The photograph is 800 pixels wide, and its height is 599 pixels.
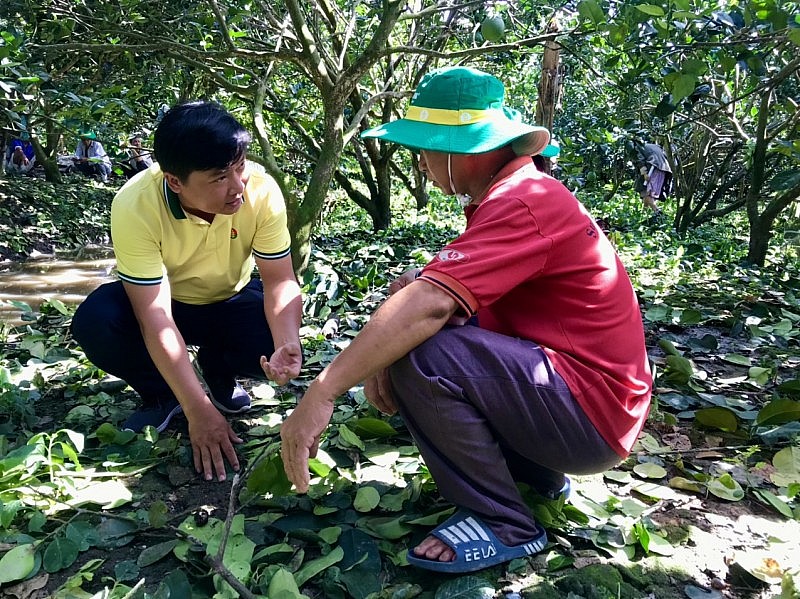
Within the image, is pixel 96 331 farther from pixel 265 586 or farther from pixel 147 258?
pixel 265 586

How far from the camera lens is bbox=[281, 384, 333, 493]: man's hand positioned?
1.36 metres

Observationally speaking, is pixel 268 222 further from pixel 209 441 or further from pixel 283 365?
pixel 209 441


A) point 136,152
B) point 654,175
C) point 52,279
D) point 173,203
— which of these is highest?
point 173,203

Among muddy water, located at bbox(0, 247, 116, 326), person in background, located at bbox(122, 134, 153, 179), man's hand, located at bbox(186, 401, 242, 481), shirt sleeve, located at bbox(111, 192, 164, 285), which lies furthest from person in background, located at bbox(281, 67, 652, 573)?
muddy water, located at bbox(0, 247, 116, 326)

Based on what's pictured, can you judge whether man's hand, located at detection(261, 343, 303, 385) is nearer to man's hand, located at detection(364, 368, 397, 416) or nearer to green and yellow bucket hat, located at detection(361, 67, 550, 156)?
man's hand, located at detection(364, 368, 397, 416)

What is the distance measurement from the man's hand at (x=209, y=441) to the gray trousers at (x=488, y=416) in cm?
63

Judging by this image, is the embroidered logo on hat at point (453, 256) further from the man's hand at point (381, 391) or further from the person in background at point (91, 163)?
the person in background at point (91, 163)

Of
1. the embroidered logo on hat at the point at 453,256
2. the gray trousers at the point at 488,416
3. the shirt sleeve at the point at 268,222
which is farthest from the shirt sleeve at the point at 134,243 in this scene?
the embroidered logo on hat at the point at 453,256

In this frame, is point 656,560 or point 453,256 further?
point 656,560

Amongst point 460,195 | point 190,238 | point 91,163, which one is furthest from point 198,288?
point 91,163

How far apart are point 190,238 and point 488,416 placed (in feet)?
3.71

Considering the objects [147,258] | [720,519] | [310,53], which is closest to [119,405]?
[147,258]

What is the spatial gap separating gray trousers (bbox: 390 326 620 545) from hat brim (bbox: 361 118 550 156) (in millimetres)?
405

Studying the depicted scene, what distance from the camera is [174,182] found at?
1916mm
